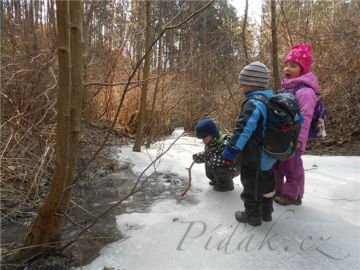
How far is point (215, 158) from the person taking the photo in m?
2.99

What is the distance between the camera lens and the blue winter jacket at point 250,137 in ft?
7.07

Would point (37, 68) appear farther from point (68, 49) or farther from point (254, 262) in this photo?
point (254, 262)

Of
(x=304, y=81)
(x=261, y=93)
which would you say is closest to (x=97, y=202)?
(x=261, y=93)

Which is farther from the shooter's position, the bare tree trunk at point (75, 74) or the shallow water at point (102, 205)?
the shallow water at point (102, 205)

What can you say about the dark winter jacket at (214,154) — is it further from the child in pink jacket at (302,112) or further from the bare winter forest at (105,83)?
the bare winter forest at (105,83)

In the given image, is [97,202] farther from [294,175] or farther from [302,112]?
[302,112]

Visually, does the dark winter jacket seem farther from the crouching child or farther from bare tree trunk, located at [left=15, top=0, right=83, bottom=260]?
bare tree trunk, located at [left=15, top=0, right=83, bottom=260]

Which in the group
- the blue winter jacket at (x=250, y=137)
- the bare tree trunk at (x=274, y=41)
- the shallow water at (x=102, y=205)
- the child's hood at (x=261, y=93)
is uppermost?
the bare tree trunk at (x=274, y=41)

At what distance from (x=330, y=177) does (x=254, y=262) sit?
193 cm

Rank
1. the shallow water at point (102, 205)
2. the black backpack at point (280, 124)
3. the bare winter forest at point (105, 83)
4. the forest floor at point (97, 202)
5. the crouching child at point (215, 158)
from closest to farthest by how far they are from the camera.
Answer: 1. the bare winter forest at point (105, 83)
2. the forest floor at point (97, 202)
3. the shallow water at point (102, 205)
4. the black backpack at point (280, 124)
5. the crouching child at point (215, 158)

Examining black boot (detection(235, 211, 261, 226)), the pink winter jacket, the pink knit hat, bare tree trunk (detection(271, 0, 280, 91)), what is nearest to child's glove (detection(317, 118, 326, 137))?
the pink winter jacket

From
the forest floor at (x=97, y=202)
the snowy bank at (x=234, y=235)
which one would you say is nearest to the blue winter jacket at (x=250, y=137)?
the snowy bank at (x=234, y=235)

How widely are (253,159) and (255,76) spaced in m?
0.61

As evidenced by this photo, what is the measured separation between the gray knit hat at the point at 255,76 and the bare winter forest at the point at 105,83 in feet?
1.42
